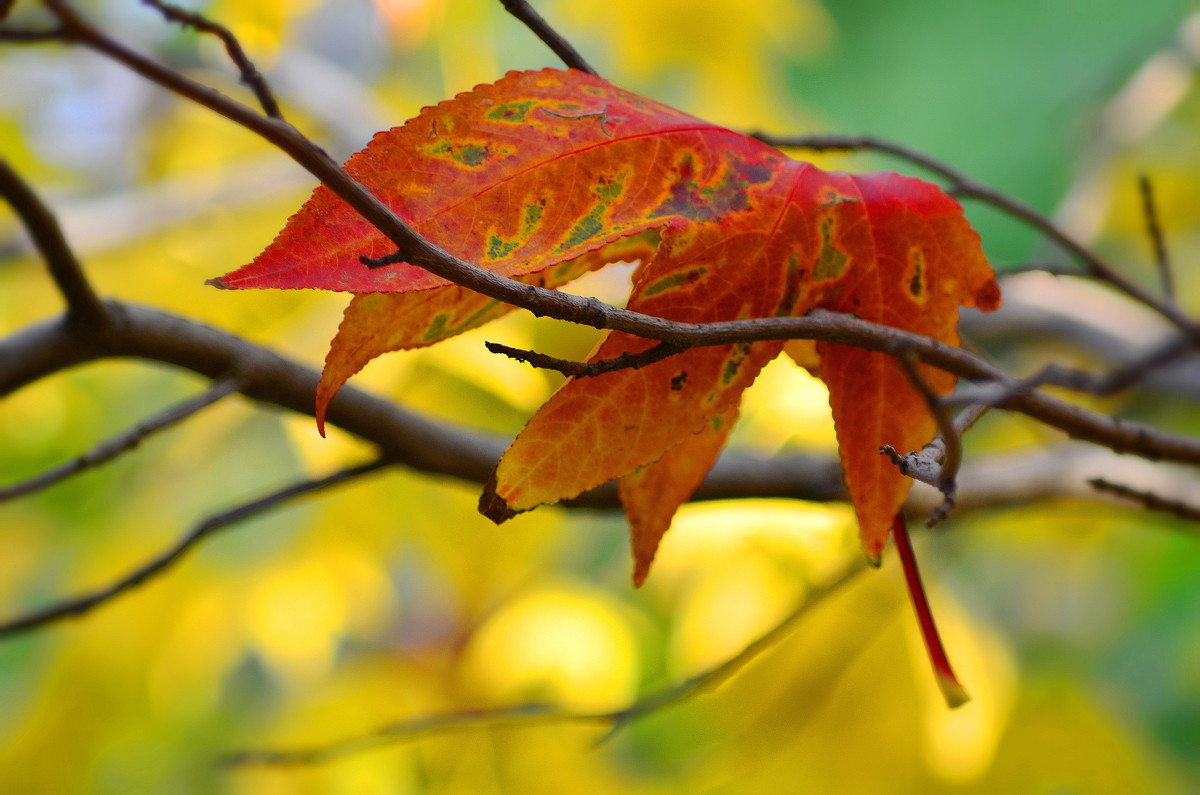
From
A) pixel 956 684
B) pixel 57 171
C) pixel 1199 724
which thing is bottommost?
pixel 956 684

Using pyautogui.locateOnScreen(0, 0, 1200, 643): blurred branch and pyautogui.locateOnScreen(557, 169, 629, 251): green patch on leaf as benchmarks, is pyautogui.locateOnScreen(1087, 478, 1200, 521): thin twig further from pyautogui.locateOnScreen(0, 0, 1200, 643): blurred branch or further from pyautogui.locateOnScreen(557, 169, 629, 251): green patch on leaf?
pyautogui.locateOnScreen(557, 169, 629, 251): green patch on leaf

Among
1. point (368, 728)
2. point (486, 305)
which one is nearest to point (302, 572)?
point (368, 728)

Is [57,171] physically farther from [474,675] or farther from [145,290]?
[474,675]

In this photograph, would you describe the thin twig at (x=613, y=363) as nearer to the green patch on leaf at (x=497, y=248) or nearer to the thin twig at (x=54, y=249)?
the green patch on leaf at (x=497, y=248)

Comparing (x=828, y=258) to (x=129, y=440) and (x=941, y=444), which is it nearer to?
(x=941, y=444)

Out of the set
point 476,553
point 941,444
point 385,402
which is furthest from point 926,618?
point 476,553

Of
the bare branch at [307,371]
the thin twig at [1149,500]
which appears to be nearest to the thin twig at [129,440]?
the bare branch at [307,371]
